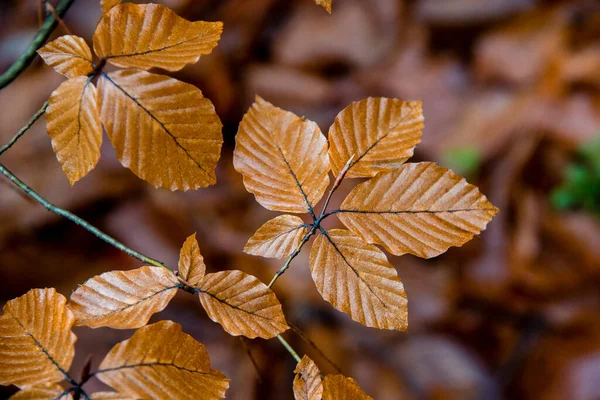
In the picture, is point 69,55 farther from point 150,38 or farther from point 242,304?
point 242,304

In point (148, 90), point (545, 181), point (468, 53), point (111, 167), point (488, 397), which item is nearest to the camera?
point (148, 90)

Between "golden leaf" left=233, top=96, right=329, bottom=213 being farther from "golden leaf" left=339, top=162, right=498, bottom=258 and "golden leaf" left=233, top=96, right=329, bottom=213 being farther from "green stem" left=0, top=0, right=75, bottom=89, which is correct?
"green stem" left=0, top=0, right=75, bottom=89

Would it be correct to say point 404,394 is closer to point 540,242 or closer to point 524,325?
point 524,325

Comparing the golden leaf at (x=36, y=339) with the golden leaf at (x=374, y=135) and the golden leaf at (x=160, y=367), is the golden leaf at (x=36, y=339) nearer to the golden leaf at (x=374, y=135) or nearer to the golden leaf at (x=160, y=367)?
the golden leaf at (x=160, y=367)

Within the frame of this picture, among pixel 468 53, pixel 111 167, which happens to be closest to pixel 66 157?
pixel 111 167

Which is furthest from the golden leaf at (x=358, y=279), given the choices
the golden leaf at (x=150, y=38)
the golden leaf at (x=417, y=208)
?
the golden leaf at (x=150, y=38)

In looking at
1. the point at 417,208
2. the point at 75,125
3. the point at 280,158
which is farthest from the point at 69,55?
the point at 417,208

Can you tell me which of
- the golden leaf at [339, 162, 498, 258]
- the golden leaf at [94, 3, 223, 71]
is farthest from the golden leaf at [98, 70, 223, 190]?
the golden leaf at [339, 162, 498, 258]
